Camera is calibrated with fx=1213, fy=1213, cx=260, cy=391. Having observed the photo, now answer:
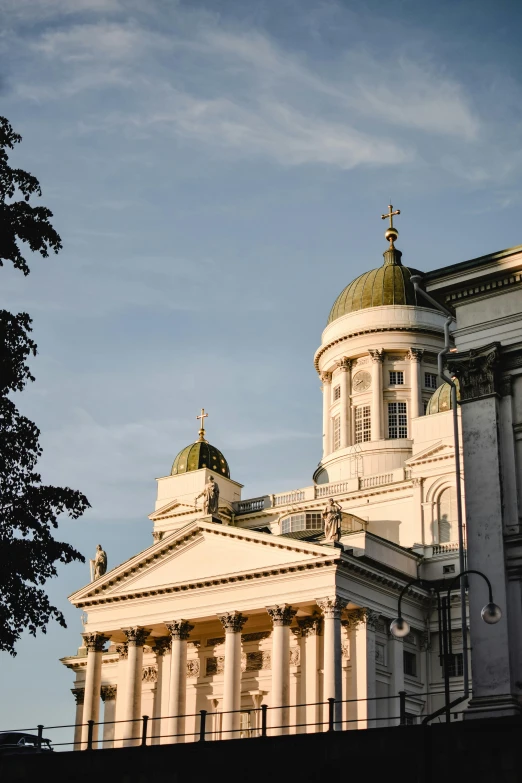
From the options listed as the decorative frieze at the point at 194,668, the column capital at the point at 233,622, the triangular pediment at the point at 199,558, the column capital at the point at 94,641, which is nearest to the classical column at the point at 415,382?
the triangular pediment at the point at 199,558

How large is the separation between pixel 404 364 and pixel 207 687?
2477cm

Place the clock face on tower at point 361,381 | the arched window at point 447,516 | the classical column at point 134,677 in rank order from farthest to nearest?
the clock face on tower at point 361,381
the arched window at point 447,516
the classical column at point 134,677

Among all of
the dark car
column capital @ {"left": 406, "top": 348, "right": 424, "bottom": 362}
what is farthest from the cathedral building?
the dark car

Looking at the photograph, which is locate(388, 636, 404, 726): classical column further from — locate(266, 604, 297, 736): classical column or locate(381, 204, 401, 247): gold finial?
locate(381, 204, 401, 247): gold finial

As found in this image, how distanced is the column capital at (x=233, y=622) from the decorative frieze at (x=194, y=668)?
5362 millimetres

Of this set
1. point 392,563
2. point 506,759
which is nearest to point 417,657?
point 392,563

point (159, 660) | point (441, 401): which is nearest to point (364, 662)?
point (159, 660)

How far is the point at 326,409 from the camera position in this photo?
74938 millimetres

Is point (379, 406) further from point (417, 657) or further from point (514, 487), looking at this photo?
point (514, 487)

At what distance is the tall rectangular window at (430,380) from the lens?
71562 millimetres

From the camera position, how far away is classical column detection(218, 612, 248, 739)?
166ft

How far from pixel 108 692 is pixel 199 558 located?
13253mm

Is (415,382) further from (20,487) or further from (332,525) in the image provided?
(20,487)

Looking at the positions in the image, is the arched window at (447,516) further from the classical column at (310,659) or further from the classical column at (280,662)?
the classical column at (280,662)
